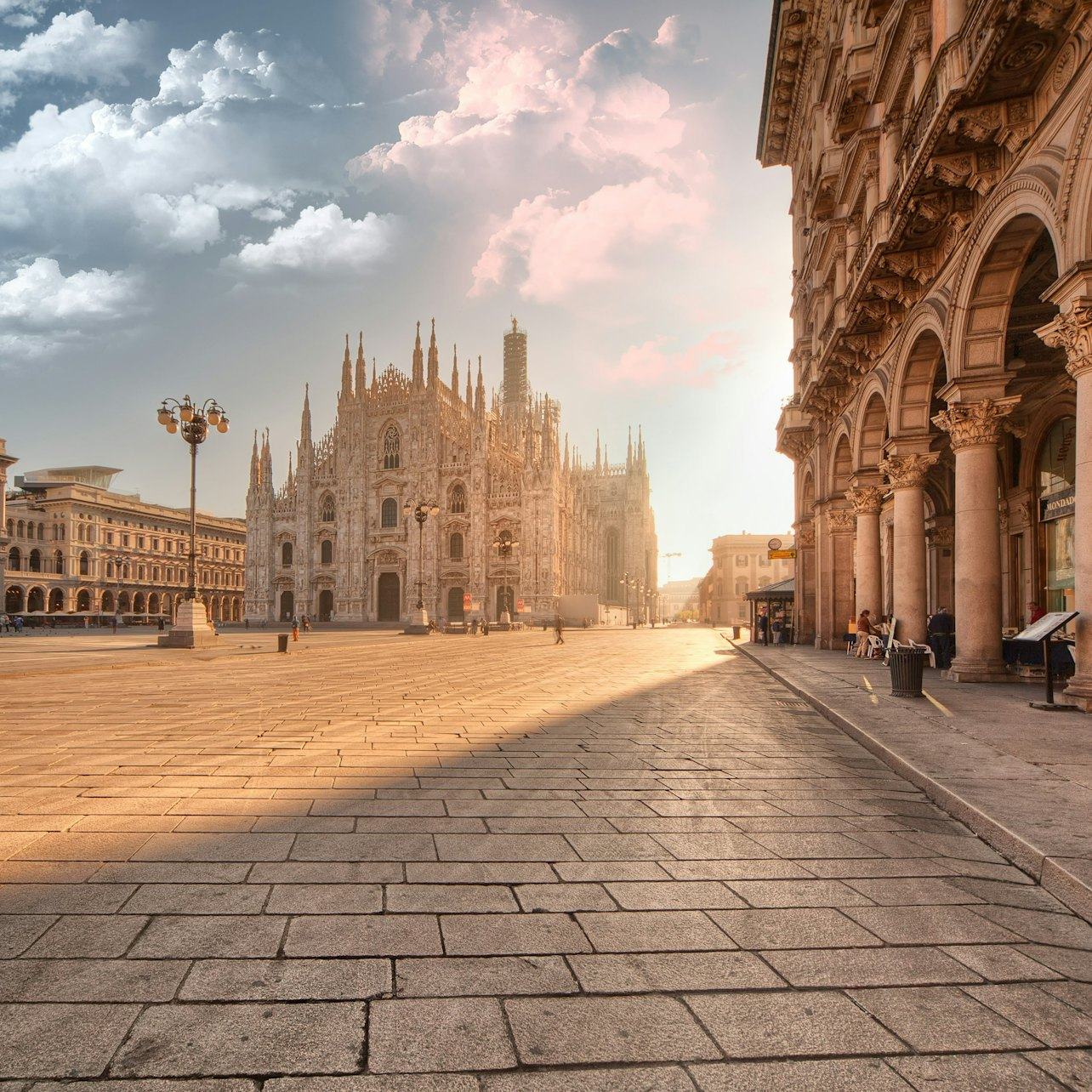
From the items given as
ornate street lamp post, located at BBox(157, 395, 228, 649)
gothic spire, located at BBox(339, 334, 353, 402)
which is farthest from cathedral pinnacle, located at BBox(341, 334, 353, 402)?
ornate street lamp post, located at BBox(157, 395, 228, 649)

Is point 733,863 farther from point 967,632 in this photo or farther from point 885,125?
point 885,125

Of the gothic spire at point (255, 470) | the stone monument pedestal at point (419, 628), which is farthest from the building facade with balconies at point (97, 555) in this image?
the stone monument pedestal at point (419, 628)

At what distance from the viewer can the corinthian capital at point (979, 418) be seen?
37.7 feet

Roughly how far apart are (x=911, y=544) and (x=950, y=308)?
4.88 metres

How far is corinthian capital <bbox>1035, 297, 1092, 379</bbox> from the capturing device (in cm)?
816

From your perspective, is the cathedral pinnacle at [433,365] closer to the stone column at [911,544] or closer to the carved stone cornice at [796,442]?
the carved stone cornice at [796,442]

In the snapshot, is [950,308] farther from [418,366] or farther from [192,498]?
[418,366]

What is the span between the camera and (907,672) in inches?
399

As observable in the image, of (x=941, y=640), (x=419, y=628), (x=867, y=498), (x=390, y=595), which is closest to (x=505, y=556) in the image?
(x=390, y=595)

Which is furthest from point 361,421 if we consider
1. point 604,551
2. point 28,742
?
point 28,742

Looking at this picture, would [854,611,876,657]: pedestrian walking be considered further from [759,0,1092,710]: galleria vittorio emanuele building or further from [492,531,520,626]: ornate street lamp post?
[492,531,520,626]: ornate street lamp post

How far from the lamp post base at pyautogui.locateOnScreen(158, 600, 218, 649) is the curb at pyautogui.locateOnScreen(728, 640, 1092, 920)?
20.6 metres

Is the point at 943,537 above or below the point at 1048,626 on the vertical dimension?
above

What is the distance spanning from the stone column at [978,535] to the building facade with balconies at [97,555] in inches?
2505
